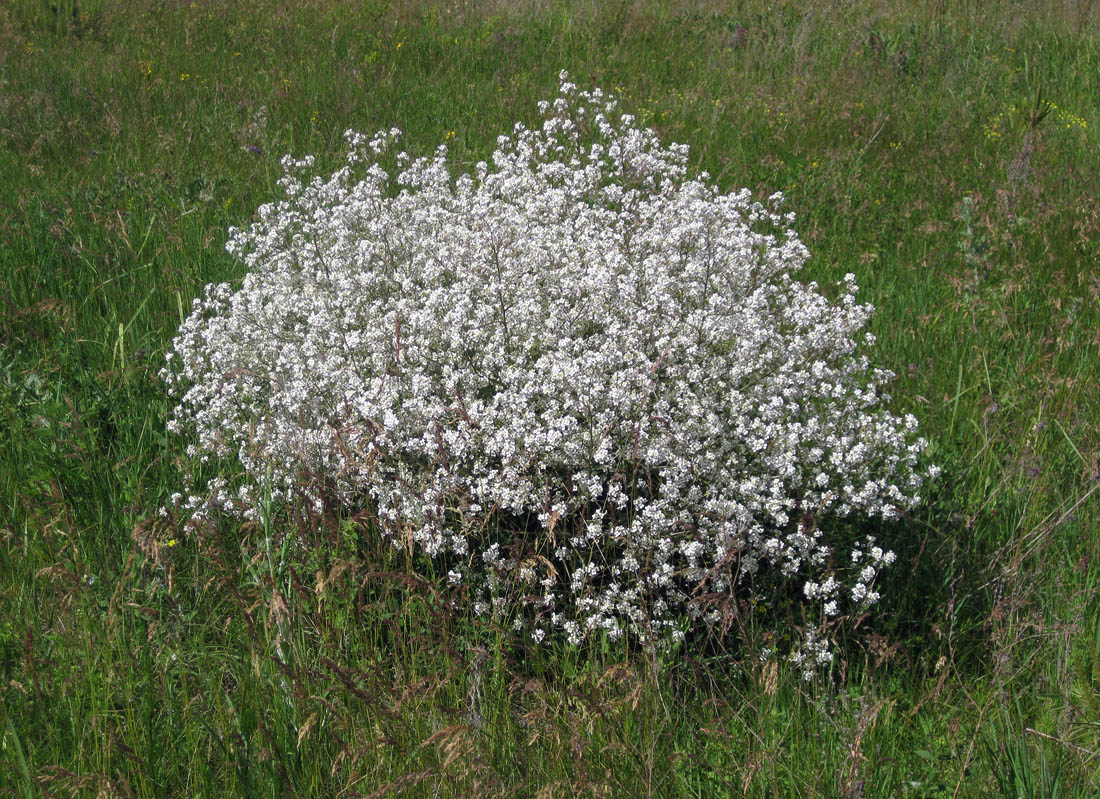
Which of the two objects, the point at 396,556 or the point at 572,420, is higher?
the point at 572,420

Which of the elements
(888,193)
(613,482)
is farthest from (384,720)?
(888,193)

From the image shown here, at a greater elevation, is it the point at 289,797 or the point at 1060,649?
the point at 1060,649

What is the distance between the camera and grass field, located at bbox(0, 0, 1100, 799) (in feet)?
7.64

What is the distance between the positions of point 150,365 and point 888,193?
5.04 m

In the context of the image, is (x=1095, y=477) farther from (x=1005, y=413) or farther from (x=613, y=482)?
(x=613, y=482)

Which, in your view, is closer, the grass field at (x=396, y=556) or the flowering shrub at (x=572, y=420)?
the grass field at (x=396, y=556)

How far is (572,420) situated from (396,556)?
73cm

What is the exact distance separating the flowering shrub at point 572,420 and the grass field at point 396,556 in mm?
212

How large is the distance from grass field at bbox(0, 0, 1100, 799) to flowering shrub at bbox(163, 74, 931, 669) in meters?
0.21

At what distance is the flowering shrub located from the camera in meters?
2.87

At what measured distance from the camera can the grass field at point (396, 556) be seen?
7.64 ft

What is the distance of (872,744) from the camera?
240 cm

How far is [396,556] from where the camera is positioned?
3.03 m

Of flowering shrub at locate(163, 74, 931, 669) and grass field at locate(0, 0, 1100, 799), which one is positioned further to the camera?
flowering shrub at locate(163, 74, 931, 669)
